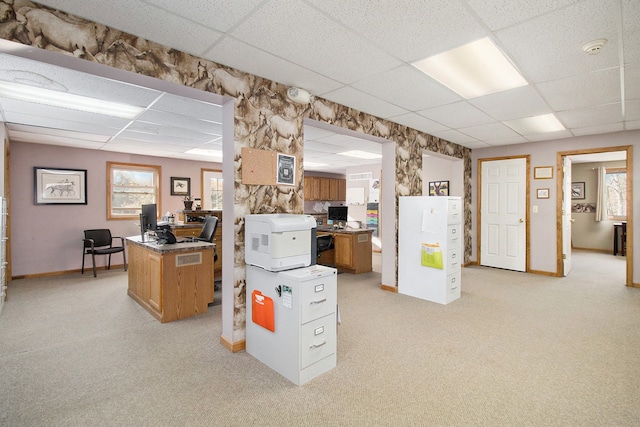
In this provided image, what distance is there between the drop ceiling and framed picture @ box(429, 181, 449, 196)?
7.65 feet

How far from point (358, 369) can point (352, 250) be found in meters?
3.34

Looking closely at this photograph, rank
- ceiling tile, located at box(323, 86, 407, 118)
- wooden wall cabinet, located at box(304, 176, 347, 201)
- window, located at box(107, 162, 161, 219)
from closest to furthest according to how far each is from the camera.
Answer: ceiling tile, located at box(323, 86, 407, 118) < window, located at box(107, 162, 161, 219) < wooden wall cabinet, located at box(304, 176, 347, 201)

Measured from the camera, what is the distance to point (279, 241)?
7.50 feet

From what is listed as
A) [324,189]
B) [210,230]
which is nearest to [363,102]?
[210,230]

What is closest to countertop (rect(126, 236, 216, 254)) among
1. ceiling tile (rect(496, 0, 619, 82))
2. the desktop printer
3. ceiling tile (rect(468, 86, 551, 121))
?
the desktop printer

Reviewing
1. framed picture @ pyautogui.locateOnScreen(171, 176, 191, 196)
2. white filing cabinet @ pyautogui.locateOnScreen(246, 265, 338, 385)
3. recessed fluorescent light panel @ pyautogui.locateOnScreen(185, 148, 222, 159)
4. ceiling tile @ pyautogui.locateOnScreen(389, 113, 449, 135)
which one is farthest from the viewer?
framed picture @ pyautogui.locateOnScreen(171, 176, 191, 196)

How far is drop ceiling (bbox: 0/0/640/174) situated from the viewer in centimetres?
191

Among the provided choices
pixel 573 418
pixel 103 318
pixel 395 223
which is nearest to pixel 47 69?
pixel 103 318

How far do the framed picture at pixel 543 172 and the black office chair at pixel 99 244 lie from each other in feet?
25.8

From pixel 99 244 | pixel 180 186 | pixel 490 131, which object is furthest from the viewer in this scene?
pixel 180 186

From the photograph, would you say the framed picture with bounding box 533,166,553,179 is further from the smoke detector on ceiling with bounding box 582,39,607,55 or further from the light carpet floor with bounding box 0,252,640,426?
the smoke detector on ceiling with bounding box 582,39,607,55

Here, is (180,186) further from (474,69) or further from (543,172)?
(543,172)

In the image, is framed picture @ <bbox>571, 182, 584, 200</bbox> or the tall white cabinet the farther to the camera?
framed picture @ <bbox>571, 182, 584, 200</bbox>

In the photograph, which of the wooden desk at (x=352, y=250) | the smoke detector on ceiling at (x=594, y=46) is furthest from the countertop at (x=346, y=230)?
the smoke detector on ceiling at (x=594, y=46)
